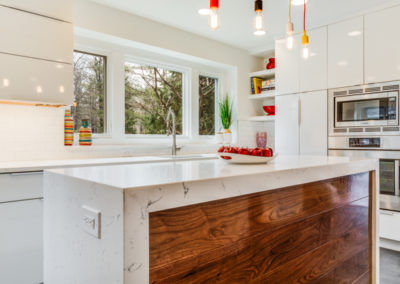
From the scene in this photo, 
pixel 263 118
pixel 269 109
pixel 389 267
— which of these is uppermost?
pixel 269 109

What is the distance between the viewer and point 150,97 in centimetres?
366

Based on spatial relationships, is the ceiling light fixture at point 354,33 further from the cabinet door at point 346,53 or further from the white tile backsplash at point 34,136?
the white tile backsplash at point 34,136

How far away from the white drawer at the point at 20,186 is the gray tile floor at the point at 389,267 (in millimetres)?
2591

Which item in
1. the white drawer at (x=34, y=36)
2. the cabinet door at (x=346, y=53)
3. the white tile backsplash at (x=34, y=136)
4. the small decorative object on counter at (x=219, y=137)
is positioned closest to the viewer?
the white drawer at (x=34, y=36)

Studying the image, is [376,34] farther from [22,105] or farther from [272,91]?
[22,105]

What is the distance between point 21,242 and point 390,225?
3.19m

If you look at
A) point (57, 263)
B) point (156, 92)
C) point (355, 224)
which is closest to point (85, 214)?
point (57, 263)

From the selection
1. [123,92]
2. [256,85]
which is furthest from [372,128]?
[123,92]

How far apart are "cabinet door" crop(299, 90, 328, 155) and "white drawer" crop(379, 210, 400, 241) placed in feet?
2.83

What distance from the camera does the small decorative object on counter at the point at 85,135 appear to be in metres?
2.85

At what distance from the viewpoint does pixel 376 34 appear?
3.05m

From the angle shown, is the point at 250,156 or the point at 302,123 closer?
the point at 250,156

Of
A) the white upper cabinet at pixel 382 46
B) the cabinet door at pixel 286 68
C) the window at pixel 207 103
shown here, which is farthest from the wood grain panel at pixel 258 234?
the window at pixel 207 103

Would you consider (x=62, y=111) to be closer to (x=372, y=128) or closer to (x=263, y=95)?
(x=263, y=95)
